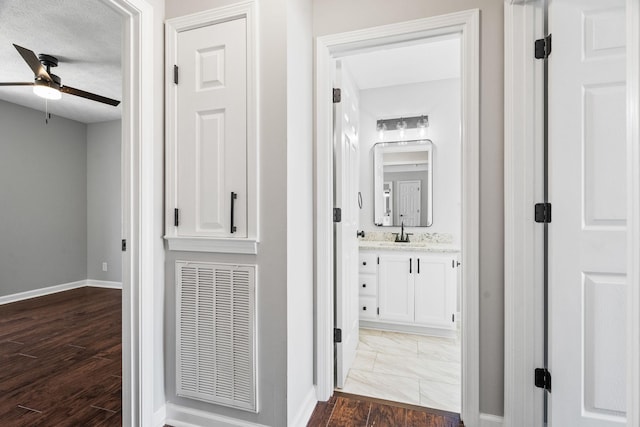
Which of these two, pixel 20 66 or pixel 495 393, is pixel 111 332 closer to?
pixel 20 66

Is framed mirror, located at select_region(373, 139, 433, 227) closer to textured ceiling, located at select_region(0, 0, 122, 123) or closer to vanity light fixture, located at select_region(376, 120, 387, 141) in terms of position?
vanity light fixture, located at select_region(376, 120, 387, 141)

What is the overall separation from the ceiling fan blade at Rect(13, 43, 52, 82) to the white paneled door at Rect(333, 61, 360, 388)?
2.37m

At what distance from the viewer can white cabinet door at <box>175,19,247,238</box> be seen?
1576 millimetres

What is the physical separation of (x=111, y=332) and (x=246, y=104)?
2.89 metres

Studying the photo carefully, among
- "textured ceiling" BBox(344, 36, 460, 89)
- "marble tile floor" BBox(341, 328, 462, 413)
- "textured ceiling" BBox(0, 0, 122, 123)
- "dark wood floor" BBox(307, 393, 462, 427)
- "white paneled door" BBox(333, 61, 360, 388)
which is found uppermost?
"textured ceiling" BBox(0, 0, 122, 123)

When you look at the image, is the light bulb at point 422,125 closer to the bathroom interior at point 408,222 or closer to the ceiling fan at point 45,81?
the bathroom interior at point 408,222

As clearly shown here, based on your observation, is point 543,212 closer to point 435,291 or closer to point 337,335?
point 337,335

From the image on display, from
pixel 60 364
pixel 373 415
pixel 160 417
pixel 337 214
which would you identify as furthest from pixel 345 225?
pixel 60 364

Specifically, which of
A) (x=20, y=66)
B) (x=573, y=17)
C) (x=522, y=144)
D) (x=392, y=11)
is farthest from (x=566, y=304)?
(x=20, y=66)

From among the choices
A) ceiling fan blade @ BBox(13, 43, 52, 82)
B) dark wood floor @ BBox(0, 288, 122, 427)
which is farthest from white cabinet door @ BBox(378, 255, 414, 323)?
ceiling fan blade @ BBox(13, 43, 52, 82)

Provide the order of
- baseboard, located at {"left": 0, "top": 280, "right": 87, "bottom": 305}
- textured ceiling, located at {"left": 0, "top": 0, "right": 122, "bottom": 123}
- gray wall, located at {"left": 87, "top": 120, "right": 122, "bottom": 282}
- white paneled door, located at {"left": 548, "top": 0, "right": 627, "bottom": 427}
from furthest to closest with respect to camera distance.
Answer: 1. gray wall, located at {"left": 87, "top": 120, "right": 122, "bottom": 282}
2. baseboard, located at {"left": 0, "top": 280, "right": 87, "bottom": 305}
3. textured ceiling, located at {"left": 0, "top": 0, "right": 122, "bottom": 123}
4. white paneled door, located at {"left": 548, "top": 0, "right": 627, "bottom": 427}

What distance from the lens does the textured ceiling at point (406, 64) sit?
2795 millimetres

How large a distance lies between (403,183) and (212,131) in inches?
95.5

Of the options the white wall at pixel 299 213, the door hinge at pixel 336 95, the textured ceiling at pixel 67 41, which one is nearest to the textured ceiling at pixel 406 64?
the door hinge at pixel 336 95
